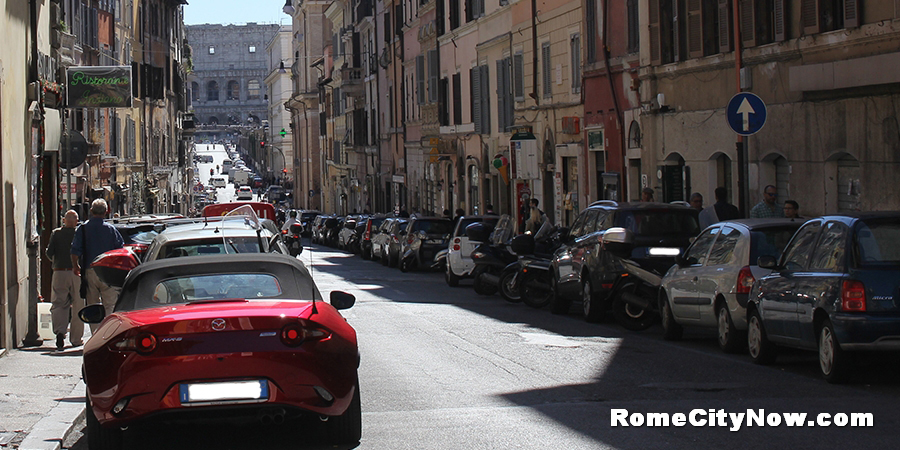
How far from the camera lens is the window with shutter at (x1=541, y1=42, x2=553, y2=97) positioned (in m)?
35.8

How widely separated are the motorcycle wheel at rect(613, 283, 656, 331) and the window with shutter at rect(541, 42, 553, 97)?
1917 centimetres

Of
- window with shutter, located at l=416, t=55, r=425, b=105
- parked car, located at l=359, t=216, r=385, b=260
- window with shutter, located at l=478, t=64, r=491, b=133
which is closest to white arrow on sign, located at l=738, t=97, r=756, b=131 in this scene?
window with shutter, located at l=478, t=64, r=491, b=133

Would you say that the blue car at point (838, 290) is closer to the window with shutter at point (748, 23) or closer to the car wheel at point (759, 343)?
the car wheel at point (759, 343)

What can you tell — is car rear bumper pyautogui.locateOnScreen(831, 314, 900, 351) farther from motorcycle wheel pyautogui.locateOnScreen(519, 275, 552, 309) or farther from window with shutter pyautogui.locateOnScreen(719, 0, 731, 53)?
window with shutter pyautogui.locateOnScreen(719, 0, 731, 53)

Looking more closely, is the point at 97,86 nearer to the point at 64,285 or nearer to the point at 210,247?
the point at 64,285

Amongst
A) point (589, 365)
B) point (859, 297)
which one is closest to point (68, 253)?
point (589, 365)

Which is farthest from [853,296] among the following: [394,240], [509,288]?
[394,240]

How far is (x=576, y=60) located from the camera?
109 ft

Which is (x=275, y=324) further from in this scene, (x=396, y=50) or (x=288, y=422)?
(x=396, y=50)

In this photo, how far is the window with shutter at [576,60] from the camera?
32938mm

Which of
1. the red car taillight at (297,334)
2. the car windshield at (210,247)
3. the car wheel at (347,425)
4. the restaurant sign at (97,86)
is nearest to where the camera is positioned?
the red car taillight at (297,334)

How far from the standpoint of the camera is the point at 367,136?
71.2 meters

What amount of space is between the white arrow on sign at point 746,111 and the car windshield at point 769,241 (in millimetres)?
5136

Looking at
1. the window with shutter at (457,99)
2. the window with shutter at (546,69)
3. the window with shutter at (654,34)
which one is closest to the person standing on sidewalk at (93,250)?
the window with shutter at (654,34)
